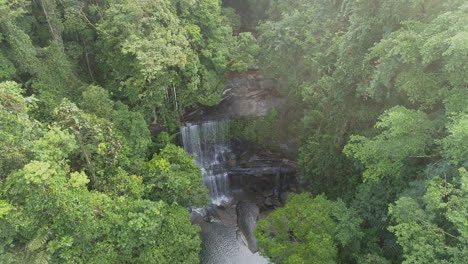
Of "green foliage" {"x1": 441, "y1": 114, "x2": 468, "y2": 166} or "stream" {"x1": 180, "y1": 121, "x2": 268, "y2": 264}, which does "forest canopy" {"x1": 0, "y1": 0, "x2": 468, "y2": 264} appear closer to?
"green foliage" {"x1": 441, "y1": 114, "x2": 468, "y2": 166}

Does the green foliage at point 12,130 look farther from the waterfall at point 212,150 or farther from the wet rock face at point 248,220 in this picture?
the wet rock face at point 248,220

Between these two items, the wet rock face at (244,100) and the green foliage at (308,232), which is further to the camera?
the wet rock face at (244,100)

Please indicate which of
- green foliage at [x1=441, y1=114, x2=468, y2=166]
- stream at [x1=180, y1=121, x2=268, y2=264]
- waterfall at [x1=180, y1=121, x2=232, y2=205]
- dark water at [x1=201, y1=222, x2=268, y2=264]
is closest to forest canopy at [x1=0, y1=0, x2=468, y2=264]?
green foliage at [x1=441, y1=114, x2=468, y2=166]

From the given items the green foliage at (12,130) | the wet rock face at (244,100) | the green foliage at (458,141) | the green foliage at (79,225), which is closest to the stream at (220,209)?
the wet rock face at (244,100)

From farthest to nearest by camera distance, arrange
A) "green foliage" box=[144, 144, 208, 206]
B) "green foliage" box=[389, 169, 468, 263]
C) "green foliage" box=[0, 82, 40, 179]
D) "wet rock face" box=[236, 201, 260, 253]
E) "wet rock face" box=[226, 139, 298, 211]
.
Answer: "wet rock face" box=[226, 139, 298, 211]
"wet rock face" box=[236, 201, 260, 253]
"green foliage" box=[144, 144, 208, 206]
"green foliage" box=[0, 82, 40, 179]
"green foliage" box=[389, 169, 468, 263]

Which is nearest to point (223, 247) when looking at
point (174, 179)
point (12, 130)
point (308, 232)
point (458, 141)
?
point (174, 179)

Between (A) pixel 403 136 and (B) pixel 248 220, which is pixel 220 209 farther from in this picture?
(A) pixel 403 136

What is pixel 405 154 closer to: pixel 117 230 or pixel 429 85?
pixel 429 85
